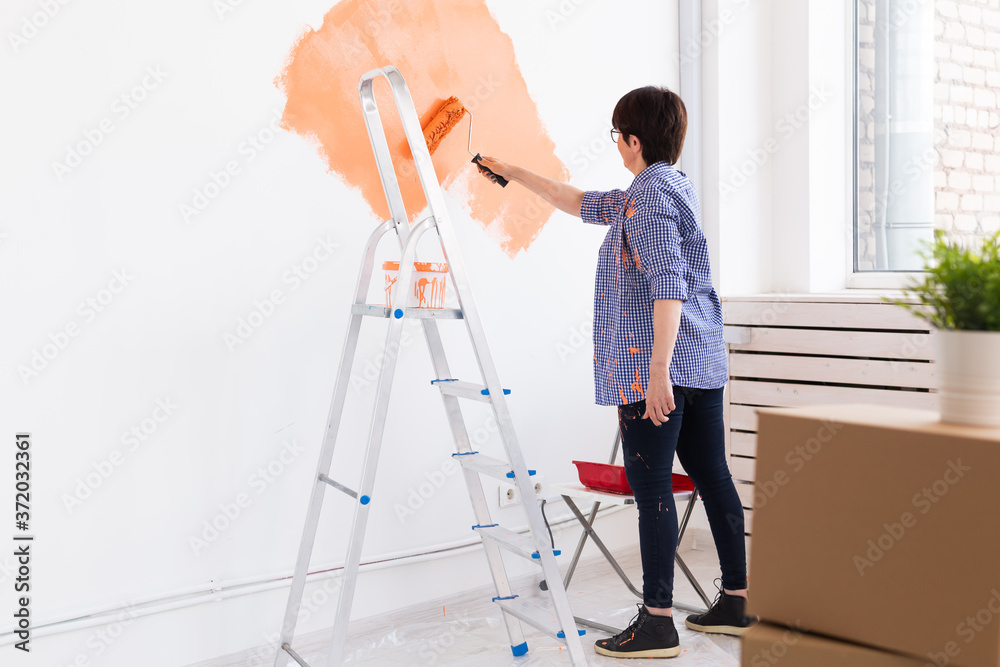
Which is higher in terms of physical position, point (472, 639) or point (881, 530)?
point (881, 530)

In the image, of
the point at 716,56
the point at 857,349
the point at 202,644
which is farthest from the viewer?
the point at 716,56

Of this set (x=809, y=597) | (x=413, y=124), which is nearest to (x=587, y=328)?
(x=413, y=124)

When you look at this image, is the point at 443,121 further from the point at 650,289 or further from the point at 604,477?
the point at 604,477

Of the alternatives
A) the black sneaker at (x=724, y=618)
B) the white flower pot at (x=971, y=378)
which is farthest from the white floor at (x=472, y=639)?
the white flower pot at (x=971, y=378)

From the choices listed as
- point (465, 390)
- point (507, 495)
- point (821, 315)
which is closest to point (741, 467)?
point (821, 315)

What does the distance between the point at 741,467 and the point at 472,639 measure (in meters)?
1.21

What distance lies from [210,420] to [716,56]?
2.20 m

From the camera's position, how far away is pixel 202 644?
6.49 feet

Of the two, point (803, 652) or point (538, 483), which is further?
point (538, 483)

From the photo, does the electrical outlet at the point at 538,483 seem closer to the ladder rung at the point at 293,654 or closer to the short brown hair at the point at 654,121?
the ladder rung at the point at 293,654

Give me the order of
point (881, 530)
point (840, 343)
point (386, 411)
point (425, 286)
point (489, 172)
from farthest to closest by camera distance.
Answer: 1. point (840, 343)
2. point (489, 172)
3. point (425, 286)
4. point (386, 411)
5. point (881, 530)

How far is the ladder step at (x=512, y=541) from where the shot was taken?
1860 mm

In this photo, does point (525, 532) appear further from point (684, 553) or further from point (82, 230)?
point (82, 230)

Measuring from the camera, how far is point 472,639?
7.51ft
